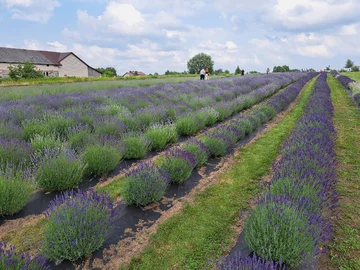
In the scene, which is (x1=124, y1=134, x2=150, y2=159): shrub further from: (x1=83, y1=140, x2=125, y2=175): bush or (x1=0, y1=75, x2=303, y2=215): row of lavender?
(x1=83, y1=140, x2=125, y2=175): bush

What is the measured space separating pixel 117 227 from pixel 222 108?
7174mm

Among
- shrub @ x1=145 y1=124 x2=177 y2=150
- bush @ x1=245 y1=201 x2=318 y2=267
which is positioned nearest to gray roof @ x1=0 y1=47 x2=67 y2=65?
shrub @ x1=145 y1=124 x2=177 y2=150

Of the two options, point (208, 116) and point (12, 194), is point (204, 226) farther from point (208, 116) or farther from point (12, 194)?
point (208, 116)

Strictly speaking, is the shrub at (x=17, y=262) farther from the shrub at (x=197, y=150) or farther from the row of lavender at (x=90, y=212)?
the shrub at (x=197, y=150)

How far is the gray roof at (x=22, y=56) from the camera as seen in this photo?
39.2m

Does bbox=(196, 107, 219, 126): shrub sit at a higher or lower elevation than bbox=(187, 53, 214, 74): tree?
lower

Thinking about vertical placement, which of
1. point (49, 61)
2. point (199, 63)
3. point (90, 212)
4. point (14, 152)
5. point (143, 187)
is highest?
point (199, 63)

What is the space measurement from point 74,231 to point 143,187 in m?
1.17

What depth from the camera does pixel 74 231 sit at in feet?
7.44

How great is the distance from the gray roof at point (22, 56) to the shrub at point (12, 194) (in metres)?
42.3

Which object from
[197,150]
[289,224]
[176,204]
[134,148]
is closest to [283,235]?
[289,224]

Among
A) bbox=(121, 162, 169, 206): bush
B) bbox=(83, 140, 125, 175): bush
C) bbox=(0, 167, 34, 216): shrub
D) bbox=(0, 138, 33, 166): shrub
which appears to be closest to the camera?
bbox=(0, 167, 34, 216): shrub

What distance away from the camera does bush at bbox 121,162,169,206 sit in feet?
11.0

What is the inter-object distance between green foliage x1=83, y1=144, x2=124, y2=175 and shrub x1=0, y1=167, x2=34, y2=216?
110 centimetres
